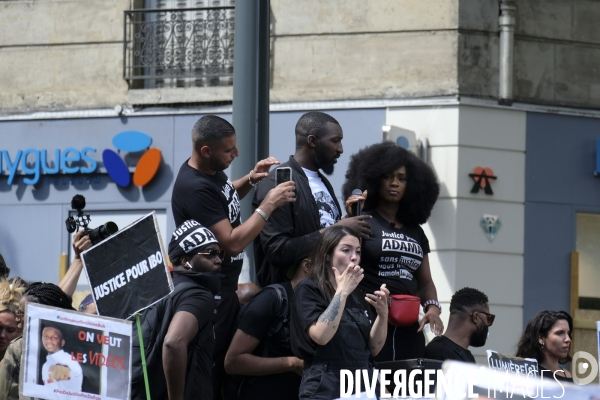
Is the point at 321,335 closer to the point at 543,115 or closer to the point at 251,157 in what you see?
the point at 251,157

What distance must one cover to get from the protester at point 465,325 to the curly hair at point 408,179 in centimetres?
68

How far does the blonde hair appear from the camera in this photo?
6.33 meters

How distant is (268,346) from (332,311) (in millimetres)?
875

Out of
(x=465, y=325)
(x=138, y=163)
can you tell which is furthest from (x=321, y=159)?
(x=138, y=163)

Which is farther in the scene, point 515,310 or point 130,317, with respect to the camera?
point 515,310

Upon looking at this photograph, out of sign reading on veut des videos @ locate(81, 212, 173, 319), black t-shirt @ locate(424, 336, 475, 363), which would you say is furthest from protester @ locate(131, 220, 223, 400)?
black t-shirt @ locate(424, 336, 475, 363)

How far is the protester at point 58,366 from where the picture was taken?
5.40m

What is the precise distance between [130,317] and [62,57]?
9.60 meters

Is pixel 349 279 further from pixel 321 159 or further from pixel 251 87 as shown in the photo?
pixel 251 87

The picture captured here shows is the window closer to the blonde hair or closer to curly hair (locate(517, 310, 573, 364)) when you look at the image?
curly hair (locate(517, 310, 573, 364))

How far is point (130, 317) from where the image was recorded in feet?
18.9

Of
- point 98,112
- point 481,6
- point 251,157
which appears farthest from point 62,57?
point 251,157

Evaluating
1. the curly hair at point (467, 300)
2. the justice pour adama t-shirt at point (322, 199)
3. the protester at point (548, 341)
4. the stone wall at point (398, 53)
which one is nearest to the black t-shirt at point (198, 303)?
the justice pour adama t-shirt at point (322, 199)

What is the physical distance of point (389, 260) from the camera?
666 cm
